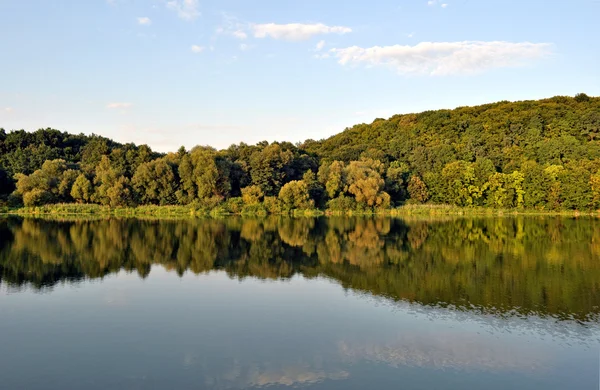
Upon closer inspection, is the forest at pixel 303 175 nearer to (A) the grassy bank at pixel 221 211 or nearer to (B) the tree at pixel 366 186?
(B) the tree at pixel 366 186

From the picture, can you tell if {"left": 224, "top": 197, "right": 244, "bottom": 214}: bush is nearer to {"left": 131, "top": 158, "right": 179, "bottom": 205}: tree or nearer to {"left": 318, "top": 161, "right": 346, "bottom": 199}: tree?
{"left": 131, "top": 158, "right": 179, "bottom": 205}: tree

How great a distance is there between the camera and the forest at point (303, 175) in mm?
58594

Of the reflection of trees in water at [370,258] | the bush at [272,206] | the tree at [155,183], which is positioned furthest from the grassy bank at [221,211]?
the reflection of trees in water at [370,258]

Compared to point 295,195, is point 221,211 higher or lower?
lower

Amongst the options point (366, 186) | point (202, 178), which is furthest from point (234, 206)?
point (366, 186)

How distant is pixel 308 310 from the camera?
15.0 meters

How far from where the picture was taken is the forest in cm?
5859

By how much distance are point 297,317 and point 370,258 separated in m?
11.3

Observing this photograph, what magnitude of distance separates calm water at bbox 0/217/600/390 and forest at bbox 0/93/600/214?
31.1 meters

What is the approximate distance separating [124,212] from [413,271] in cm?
4373

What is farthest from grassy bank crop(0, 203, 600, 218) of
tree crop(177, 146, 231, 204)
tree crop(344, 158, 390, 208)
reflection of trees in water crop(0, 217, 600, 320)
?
reflection of trees in water crop(0, 217, 600, 320)

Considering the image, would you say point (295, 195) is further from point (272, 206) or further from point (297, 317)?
point (297, 317)

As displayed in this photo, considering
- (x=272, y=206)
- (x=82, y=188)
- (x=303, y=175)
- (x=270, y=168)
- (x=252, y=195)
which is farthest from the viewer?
(x=303, y=175)

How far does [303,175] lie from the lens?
213 ft
